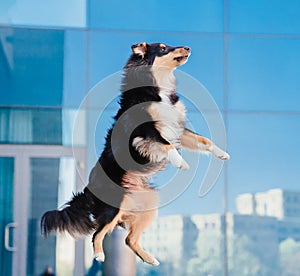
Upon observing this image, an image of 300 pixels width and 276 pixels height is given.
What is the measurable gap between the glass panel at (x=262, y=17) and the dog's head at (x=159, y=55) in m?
0.58

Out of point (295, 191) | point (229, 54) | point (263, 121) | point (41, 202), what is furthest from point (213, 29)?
point (41, 202)

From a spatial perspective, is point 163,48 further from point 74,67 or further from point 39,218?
point 39,218

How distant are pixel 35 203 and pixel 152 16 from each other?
173cm

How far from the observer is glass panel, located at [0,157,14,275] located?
7.22m

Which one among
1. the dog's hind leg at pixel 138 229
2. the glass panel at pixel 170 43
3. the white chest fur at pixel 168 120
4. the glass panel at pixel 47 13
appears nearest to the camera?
the white chest fur at pixel 168 120

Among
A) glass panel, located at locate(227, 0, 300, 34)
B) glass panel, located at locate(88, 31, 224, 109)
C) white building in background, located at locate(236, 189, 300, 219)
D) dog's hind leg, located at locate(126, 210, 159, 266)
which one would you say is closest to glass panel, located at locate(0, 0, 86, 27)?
glass panel, located at locate(88, 31, 224, 109)

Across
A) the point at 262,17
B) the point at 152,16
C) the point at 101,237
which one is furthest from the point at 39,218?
the point at 262,17

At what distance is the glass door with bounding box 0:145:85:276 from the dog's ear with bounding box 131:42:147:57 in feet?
2.84

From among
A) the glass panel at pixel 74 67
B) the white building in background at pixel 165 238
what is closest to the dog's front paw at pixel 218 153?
the white building in background at pixel 165 238

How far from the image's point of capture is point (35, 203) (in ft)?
23.8

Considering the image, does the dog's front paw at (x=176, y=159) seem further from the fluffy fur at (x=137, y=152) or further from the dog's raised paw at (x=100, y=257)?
the dog's raised paw at (x=100, y=257)

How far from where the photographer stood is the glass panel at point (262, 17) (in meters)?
7.53

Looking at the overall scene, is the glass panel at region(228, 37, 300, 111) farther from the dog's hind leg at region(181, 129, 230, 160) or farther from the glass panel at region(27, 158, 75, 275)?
the glass panel at region(27, 158, 75, 275)

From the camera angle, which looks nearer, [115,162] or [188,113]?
[115,162]
